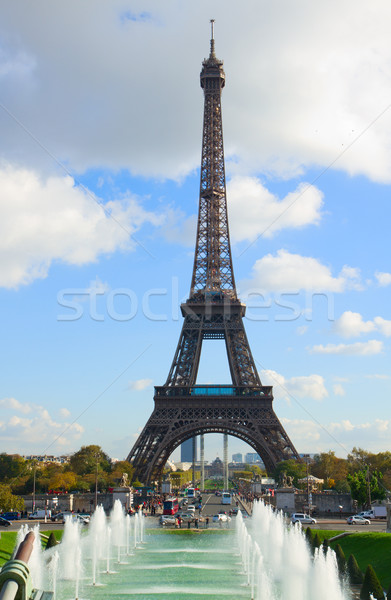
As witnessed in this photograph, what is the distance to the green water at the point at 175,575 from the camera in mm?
29109

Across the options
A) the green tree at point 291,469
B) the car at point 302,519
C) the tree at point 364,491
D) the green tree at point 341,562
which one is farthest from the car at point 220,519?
the green tree at point 341,562

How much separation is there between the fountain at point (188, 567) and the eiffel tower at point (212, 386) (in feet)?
131

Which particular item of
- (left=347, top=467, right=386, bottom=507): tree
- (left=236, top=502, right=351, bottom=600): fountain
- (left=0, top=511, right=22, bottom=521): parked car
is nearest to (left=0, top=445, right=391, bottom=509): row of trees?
(left=347, top=467, right=386, bottom=507): tree

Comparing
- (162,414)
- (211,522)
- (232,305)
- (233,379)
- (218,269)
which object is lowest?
(211,522)

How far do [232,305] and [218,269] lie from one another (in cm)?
700

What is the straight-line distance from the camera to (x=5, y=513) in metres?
63.0

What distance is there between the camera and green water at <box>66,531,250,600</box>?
95.5ft

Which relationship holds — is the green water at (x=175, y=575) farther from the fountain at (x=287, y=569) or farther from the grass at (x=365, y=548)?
the grass at (x=365, y=548)

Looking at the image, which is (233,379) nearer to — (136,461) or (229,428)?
(229,428)

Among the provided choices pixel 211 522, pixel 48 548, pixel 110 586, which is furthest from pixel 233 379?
pixel 110 586

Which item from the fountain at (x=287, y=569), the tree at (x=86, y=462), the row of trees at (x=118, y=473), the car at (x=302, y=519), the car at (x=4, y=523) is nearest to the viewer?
the fountain at (x=287, y=569)

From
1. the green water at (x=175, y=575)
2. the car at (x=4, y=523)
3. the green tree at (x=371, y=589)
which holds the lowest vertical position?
the green water at (x=175, y=575)

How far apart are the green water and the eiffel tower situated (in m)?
44.7

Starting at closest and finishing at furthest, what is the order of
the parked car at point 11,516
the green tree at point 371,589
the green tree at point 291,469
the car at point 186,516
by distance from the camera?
the green tree at point 371,589 < the car at point 186,516 < the parked car at point 11,516 < the green tree at point 291,469
